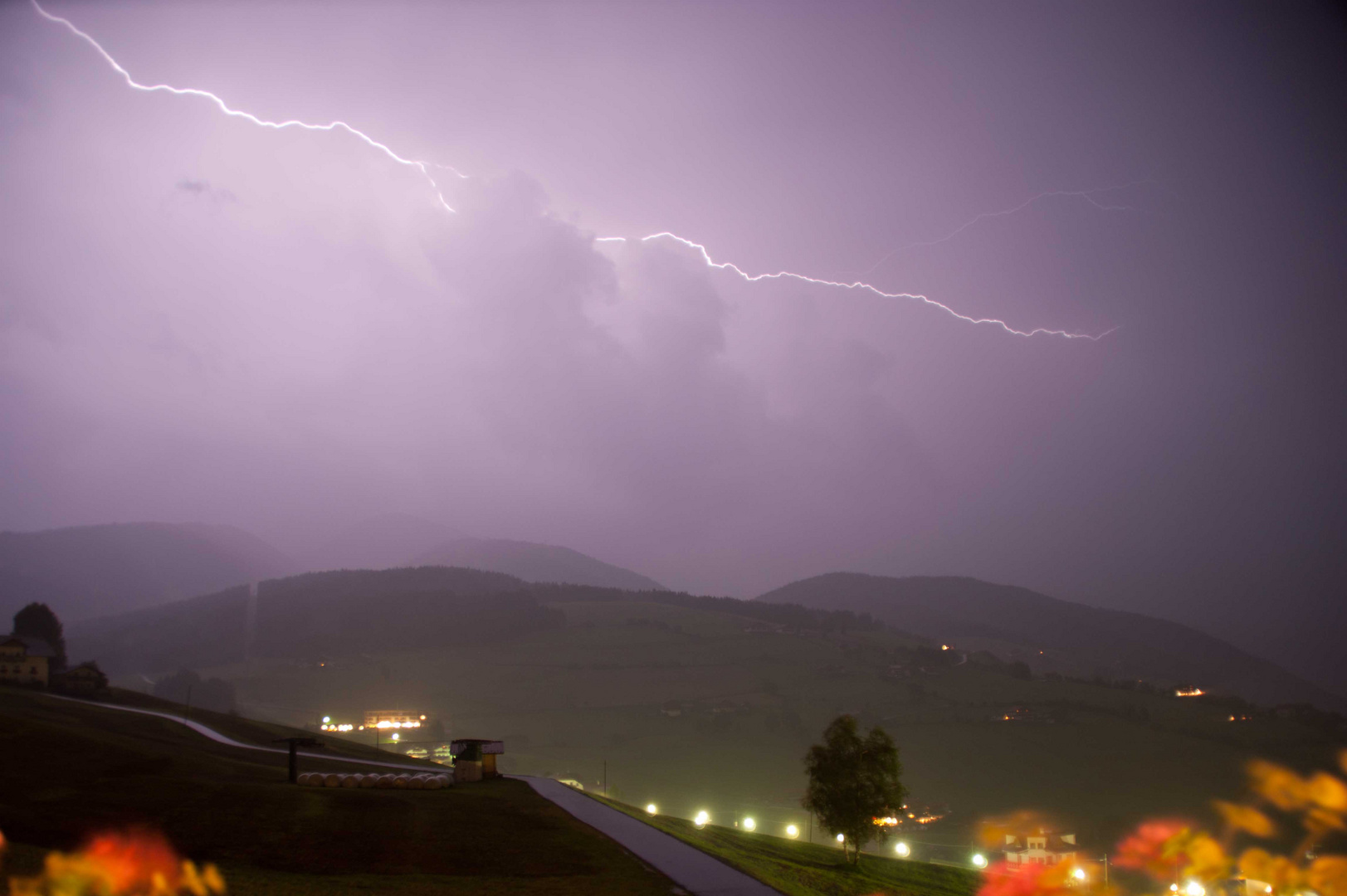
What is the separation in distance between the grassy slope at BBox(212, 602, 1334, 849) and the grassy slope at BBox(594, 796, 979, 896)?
44.7 metres

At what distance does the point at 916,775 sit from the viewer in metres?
120

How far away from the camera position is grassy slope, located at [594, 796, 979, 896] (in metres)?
32.4

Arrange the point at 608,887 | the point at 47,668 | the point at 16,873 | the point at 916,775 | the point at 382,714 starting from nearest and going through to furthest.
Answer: the point at 16,873 → the point at 608,887 → the point at 47,668 → the point at 916,775 → the point at 382,714

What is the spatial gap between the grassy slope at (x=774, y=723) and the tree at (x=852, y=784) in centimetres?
4667

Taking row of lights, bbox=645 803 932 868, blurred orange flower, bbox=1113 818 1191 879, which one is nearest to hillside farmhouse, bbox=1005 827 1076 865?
row of lights, bbox=645 803 932 868

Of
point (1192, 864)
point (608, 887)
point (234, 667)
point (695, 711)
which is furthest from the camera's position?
point (234, 667)

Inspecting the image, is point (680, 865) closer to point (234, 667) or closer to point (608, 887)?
point (608, 887)

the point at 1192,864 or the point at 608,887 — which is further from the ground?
the point at 1192,864

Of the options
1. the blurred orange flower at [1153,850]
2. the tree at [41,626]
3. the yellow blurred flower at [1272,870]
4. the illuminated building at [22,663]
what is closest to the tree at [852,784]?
the blurred orange flower at [1153,850]

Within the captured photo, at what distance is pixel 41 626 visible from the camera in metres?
92.5

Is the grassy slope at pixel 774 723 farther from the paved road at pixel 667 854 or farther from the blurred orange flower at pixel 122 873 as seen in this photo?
the blurred orange flower at pixel 122 873

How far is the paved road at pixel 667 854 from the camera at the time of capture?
990 inches

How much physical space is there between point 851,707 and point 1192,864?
16102cm

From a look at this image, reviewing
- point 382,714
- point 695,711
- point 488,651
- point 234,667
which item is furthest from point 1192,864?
point 234,667
